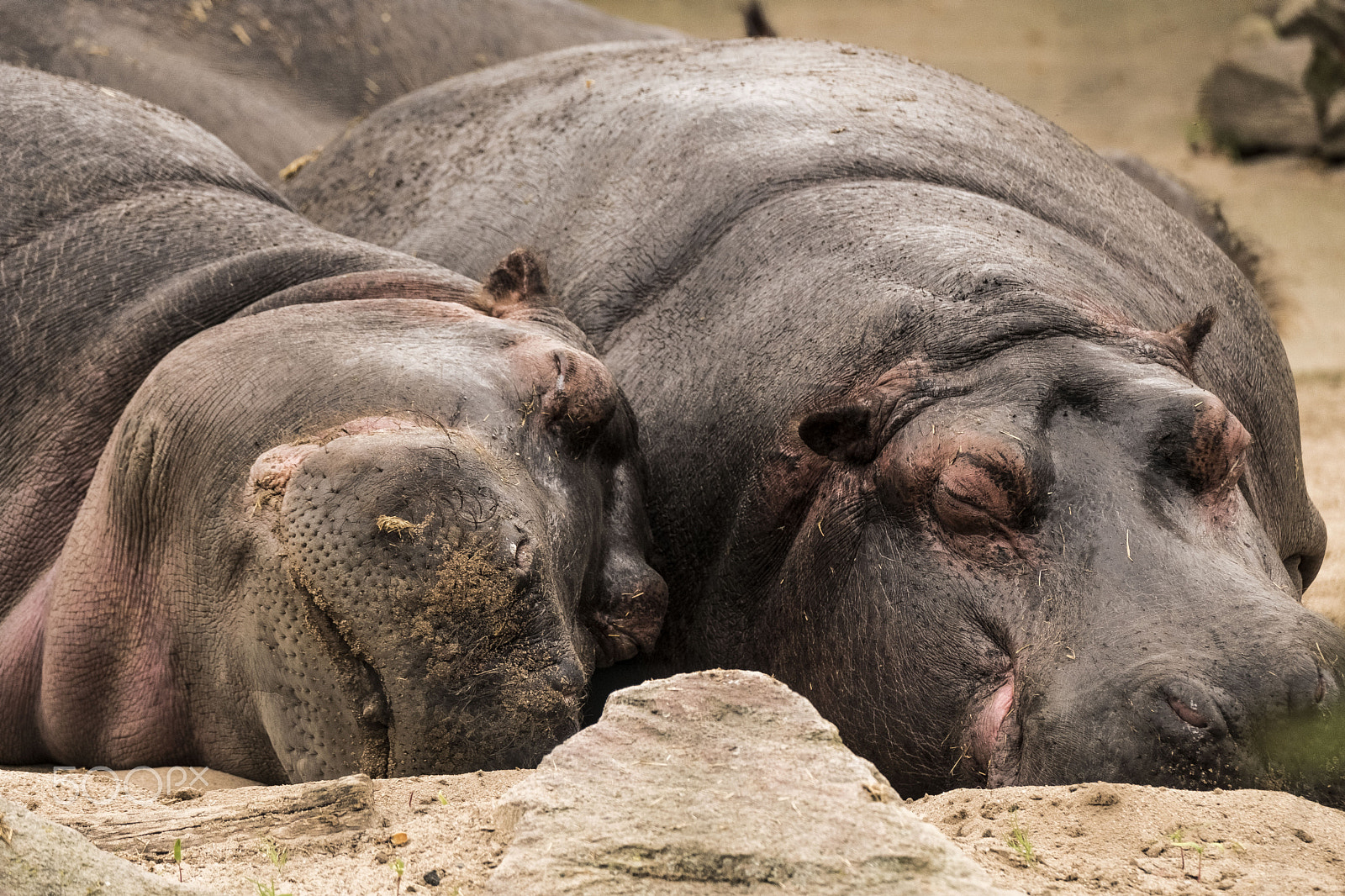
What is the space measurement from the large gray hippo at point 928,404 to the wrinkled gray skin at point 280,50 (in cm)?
146

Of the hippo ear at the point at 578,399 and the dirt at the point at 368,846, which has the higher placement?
the hippo ear at the point at 578,399

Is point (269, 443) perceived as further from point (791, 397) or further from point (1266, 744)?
point (1266, 744)

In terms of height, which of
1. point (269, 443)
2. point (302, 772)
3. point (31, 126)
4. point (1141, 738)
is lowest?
point (302, 772)

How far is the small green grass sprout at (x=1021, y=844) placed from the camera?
1.88 m

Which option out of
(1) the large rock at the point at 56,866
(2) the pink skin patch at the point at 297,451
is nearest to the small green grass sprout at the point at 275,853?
(1) the large rock at the point at 56,866

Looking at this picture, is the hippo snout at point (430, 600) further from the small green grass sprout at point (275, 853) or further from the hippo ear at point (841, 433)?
the hippo ear at point (841, 433)

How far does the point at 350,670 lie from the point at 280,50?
4.32 meters

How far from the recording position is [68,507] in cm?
297

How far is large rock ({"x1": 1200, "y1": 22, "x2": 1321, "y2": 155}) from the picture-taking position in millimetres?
10453

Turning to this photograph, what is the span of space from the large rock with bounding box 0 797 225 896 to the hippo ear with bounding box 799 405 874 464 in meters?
1.45

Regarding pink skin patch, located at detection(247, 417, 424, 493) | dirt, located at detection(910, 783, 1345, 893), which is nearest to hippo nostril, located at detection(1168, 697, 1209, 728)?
dirt, located at detection(910, 783, 1345, 893)

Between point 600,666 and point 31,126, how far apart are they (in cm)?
190

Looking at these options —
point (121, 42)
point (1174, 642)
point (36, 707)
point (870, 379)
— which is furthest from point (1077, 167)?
point (121, 42)

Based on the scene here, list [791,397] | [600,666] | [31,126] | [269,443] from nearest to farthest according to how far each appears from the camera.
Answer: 1. [269,443]
2. [600,666]
3. [791,397]
4. [31,126]
